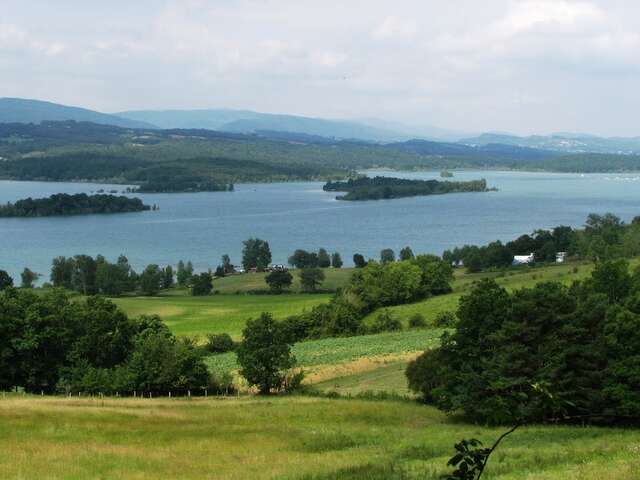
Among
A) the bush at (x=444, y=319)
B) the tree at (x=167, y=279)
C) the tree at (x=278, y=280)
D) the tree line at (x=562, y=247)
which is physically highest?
the tree line at (x=562, y=247)

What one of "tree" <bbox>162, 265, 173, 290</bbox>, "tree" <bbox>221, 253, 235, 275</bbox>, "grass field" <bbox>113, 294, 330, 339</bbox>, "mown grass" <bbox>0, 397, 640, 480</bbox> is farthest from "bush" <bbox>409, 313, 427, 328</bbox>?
"tree" <bbox>221, 253, 235, 275</bbox>

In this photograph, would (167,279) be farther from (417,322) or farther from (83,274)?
(417,322)

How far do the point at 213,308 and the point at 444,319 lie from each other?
66.9 feet

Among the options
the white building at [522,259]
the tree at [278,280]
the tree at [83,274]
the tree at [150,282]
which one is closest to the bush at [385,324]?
the tree at [278,280]

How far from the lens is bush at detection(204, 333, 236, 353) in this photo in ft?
146

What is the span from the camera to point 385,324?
50.6 m

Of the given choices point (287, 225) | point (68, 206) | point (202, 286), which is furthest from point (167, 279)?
point (68, 206)

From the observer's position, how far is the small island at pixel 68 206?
488 feet

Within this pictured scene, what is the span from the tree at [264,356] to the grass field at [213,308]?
1750 centimetres

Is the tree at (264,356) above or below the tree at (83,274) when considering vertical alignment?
above

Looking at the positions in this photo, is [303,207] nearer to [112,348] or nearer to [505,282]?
[505,282]

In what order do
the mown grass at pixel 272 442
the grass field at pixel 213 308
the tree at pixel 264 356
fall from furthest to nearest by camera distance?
the grass field at pixel 213 308
the tree at pixel 264 356
the mown grass at pixel 272 442

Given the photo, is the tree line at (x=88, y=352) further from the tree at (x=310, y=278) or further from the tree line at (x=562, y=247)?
the tree line at (x=562, y=247)

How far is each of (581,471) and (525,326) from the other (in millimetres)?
10046
